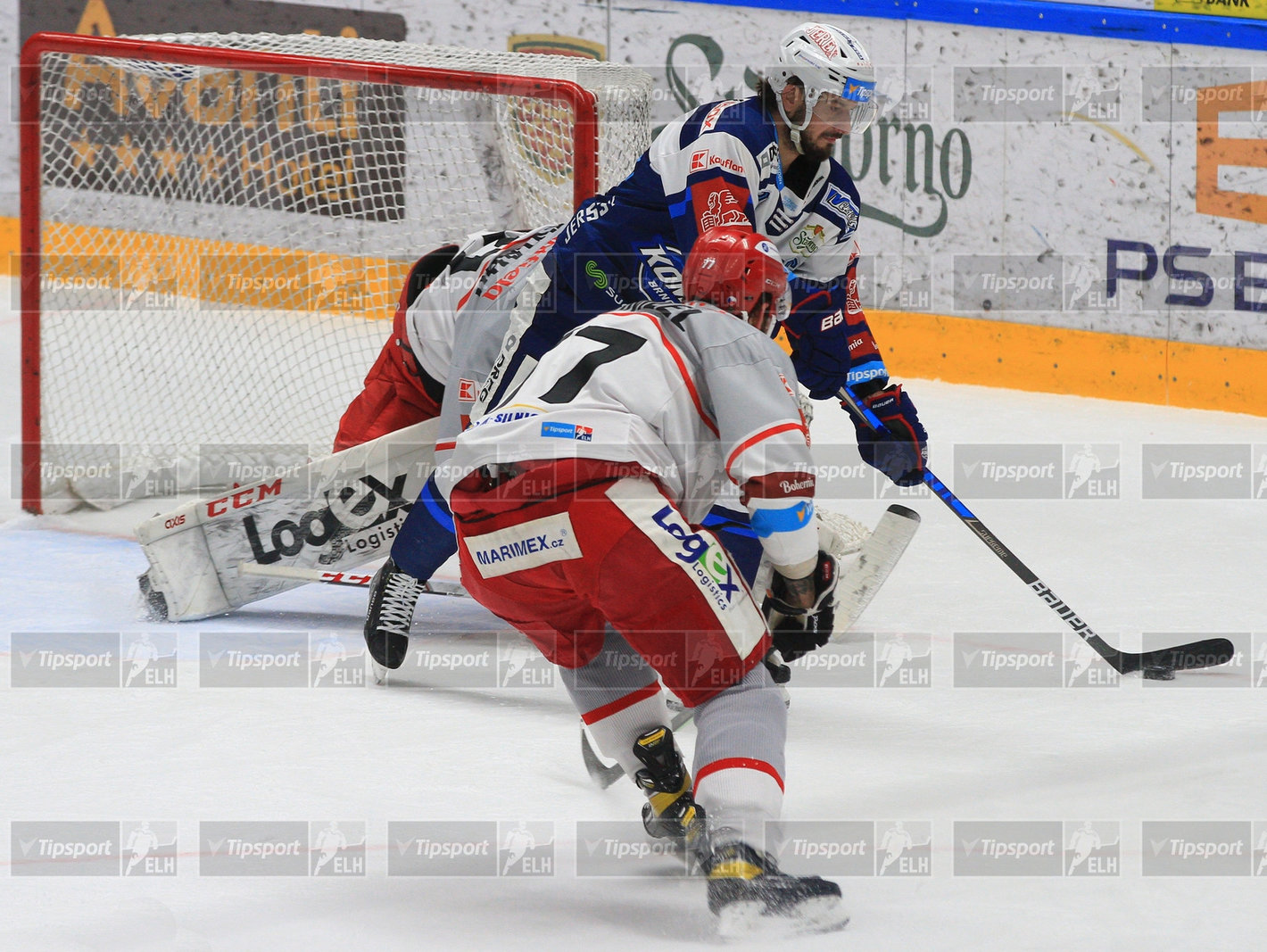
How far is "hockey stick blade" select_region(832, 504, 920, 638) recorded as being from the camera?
3672 millimetres

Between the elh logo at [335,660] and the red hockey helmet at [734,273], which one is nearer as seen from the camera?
the red hockey helmet at [734,273]

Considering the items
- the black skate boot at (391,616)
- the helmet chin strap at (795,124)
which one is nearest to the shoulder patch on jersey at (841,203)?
the helmet chin strap at (795,124)

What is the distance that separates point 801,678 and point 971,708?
1.37ft

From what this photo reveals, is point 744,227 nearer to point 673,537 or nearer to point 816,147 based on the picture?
point 816,147

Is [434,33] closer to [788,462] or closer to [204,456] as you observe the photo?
[204,456]

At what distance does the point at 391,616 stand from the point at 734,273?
55.2 inches

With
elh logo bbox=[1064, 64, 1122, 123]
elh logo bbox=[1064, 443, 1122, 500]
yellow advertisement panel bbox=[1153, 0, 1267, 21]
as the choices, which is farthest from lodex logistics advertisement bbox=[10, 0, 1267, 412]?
elh logo bbox=[1064, 443, 1122, 500]

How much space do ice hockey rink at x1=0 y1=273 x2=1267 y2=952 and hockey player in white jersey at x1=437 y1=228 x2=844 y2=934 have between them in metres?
0.19

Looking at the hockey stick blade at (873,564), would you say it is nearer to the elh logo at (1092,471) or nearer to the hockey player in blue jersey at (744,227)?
the hockey player in blue jersey at (744,227)

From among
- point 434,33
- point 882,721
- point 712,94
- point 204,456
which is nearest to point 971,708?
point 882,721

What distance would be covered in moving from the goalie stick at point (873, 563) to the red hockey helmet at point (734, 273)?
4.09 ft

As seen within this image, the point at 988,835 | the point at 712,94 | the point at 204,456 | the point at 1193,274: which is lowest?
the point at 988,835

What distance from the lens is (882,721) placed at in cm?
325

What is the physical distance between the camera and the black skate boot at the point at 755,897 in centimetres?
211
